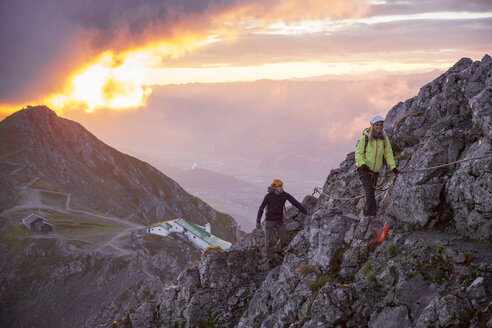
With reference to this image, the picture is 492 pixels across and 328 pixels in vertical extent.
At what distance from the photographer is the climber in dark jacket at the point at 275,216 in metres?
25.6

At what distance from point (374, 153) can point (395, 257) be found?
587cm

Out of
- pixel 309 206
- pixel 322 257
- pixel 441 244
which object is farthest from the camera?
pixel 309 206

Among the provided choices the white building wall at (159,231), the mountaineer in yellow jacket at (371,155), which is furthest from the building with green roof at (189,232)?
the mountaineer in yellow jacket at (371,155)

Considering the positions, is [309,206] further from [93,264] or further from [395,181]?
[93,264]

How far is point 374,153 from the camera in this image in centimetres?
2164

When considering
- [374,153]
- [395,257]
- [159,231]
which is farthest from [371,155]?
[159,231]

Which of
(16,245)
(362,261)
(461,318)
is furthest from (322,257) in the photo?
(16,245)

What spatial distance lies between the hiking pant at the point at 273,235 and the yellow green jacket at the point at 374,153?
7498 millimetres

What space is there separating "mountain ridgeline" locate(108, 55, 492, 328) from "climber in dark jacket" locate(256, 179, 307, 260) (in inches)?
33.9

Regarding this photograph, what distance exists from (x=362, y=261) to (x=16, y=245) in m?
121

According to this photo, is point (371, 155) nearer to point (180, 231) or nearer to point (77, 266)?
point (77, 266)

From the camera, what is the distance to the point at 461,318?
45.2ft

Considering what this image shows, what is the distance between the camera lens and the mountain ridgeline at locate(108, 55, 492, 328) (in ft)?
51.8

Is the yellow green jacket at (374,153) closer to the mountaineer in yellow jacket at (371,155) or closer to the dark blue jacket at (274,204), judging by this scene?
the mountaineer in yellow jacket at (371,155)
